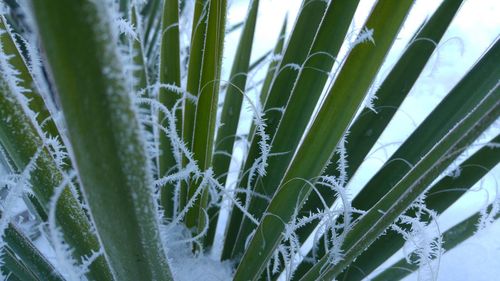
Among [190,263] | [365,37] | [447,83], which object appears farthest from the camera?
[447,83]

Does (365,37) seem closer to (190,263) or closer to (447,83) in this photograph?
(190,263)

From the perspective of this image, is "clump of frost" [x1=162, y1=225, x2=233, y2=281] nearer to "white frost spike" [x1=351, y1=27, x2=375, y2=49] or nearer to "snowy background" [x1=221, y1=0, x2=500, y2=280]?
"snowy background" [x1=221, y1=0, x2=500, y2=280]

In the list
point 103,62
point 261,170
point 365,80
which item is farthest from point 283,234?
point 103,62

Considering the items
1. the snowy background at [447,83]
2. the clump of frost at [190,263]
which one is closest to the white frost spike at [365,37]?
the snowy background at [447,83]

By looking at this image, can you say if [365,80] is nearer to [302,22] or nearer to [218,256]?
[302,22]

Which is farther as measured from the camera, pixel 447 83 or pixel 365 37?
pixel 447 83

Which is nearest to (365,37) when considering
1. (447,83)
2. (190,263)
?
(190,263)

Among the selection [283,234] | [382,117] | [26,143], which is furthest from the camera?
[382,117]

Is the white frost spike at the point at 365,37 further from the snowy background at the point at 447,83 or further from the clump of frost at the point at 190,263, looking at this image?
the clump of frost at the point at 190,263

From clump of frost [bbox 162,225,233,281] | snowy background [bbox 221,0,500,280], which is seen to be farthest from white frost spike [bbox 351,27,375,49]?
clump of frost [bbox 162,225,233,281]
